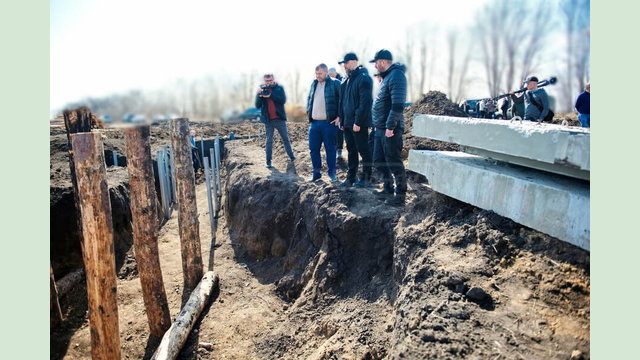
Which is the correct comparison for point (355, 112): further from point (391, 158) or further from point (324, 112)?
point (391, 158)

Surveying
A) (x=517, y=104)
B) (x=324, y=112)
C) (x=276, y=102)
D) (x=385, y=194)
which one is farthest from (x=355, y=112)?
(x=517, y=104)

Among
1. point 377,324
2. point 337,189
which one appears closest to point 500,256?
point 377,324

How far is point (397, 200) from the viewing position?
16.1 feet

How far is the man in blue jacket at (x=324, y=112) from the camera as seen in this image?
6.13 metres

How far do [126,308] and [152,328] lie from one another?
33.7 inches

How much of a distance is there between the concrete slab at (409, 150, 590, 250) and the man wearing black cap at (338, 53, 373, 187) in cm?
167

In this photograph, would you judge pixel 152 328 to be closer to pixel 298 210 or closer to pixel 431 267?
pixel 298 210

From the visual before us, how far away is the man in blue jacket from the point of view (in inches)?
241

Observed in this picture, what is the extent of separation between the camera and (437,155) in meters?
3.97

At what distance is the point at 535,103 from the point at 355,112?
2.81 meters

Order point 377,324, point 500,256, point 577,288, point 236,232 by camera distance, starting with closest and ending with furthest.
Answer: point 577,288 < point 500,256 < point 377,324 < point 236,232

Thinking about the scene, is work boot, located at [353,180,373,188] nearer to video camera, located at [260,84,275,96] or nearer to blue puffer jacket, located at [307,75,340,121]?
blue puffer jacket, located at [307,75,340,121]


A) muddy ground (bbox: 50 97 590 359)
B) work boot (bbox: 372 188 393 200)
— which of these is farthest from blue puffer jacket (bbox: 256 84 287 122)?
work boot (bbox: 372 188 393 200)

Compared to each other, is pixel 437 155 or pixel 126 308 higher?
pixel 437 155
